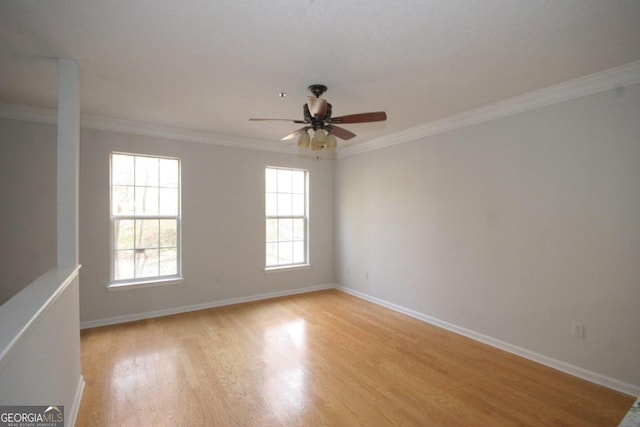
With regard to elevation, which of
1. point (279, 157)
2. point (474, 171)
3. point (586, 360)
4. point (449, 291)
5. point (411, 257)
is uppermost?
point (279, 157)

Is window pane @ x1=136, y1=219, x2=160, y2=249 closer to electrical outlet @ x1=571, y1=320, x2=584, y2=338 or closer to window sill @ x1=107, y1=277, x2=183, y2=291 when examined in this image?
window sill @ x1=107, y1=277, x2=183, y2=291

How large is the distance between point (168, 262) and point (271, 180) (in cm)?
200

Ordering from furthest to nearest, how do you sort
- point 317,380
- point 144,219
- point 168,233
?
point 168,233
point 144,219
point 317,380

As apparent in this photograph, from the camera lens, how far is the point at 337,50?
2176mm

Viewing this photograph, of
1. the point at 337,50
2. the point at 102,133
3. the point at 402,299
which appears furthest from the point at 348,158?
the point at 102,133

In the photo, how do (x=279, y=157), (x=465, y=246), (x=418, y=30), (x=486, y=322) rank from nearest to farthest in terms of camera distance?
(x=418, y=30) → (x=486, y=322) → (x=465, y=246) → (x=279, y=157)

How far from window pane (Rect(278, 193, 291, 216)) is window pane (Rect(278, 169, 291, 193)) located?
87mm

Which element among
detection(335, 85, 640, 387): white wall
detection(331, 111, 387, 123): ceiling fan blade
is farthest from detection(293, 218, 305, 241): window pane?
detection(331, 111, 387, 123): ceiling fan blade

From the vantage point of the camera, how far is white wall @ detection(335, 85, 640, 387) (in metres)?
2.46

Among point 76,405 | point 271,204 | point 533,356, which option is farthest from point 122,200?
point 533,356

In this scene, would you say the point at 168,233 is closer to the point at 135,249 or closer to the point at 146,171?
the point at 135,249

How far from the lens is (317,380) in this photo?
8.46 ft

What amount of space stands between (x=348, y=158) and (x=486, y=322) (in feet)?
10.6

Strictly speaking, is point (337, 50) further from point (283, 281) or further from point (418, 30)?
point (283, 281)
